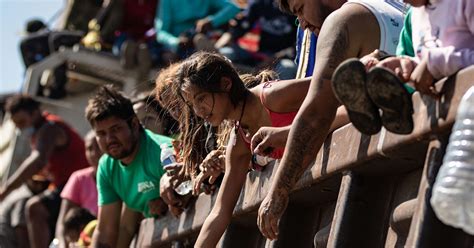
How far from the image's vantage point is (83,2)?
18.1 metres

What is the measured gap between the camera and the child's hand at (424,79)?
4.78 meters

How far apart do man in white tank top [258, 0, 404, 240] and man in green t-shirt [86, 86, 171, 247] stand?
319 cm

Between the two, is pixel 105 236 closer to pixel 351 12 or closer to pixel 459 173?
pixel 351 12

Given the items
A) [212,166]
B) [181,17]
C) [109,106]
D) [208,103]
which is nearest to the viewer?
[208,103]

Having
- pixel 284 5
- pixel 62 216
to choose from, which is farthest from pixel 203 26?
pixel 284 5

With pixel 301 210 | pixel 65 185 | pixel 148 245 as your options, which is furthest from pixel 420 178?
pixel 65 185

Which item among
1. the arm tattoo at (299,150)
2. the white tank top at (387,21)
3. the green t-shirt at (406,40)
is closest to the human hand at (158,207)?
the white tank top at (387,21)

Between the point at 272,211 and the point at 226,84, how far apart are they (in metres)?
1.17

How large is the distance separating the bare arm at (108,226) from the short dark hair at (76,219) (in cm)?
218

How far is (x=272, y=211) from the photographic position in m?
5.45

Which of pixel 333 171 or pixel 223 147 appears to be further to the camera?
pixel 223 147

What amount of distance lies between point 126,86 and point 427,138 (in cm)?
1098

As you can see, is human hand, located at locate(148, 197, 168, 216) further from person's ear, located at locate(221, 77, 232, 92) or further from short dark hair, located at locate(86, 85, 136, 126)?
person's ear, located at locate(221, 77, 232, 92)

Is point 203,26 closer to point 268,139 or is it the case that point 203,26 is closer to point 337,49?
point 268,139
